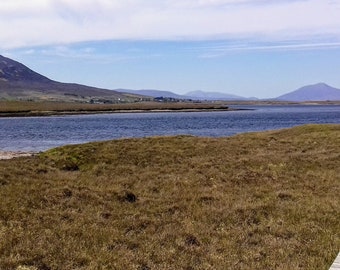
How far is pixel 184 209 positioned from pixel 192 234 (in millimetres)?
3014

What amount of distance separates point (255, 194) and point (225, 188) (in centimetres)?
165

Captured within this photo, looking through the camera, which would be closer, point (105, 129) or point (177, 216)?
point (177, 216)

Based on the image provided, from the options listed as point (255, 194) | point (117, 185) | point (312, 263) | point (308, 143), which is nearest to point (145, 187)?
point (117, 185)

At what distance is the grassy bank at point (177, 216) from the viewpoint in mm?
10367

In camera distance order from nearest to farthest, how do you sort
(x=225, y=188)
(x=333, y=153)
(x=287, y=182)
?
(x=225, y=188)
(x=287, y=182)
(x=333, y=153)

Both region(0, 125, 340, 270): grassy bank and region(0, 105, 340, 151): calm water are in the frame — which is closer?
region(0, 125, 340, 270): grassy bank

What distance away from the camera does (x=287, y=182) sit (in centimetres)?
1997

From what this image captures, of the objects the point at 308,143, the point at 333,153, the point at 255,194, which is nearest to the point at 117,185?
the point at 255,194

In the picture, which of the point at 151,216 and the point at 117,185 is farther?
the point at 117,185

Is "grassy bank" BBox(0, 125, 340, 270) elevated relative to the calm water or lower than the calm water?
elevated

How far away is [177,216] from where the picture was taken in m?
14.3

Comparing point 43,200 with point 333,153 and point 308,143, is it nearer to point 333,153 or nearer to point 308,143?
point 333,153

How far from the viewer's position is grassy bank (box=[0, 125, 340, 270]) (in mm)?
10367

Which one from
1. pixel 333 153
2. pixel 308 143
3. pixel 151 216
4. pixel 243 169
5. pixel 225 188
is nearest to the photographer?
pixel 151 216
